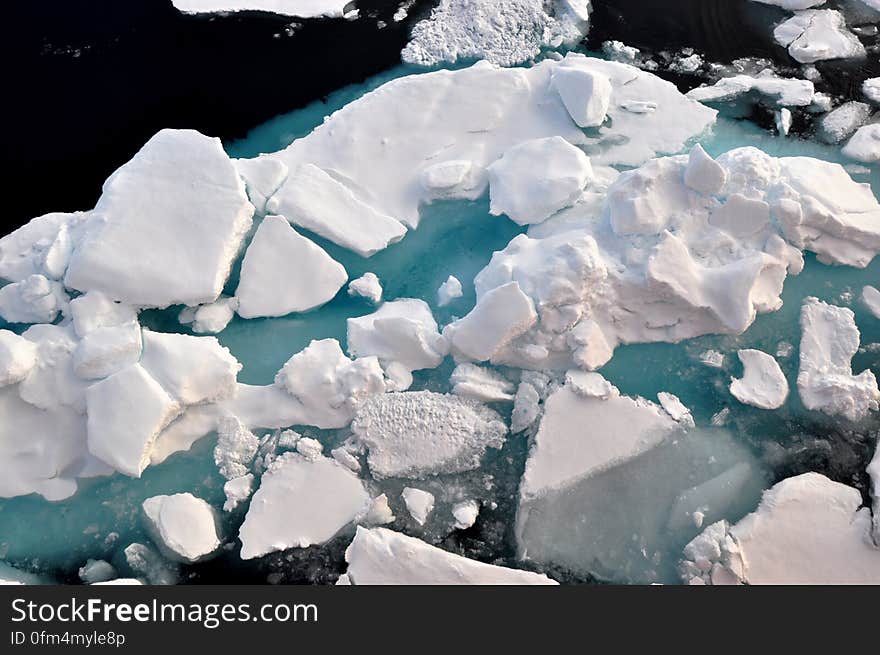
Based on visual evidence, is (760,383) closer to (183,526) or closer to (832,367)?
(832,367)

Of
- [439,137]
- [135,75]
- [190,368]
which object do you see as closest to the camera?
[190,368]

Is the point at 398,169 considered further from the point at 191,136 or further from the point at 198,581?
the point at 198,581

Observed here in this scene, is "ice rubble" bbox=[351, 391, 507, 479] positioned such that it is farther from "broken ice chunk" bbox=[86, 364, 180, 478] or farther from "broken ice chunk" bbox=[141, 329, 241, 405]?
"broken ice chunk" bbox=[86, 364, 180, 478]

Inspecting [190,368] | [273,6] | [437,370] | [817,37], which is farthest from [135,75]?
[817,37]

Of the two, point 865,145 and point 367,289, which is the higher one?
point 865,145

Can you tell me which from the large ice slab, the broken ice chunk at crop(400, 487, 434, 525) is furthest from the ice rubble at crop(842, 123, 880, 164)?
the large ice slab

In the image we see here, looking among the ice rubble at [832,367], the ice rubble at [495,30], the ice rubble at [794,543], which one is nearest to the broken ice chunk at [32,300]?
the ice rubble at [495,30]

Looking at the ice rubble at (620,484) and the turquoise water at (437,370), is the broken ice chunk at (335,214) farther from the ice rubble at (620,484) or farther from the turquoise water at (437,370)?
the ice rubble at (620,484)
